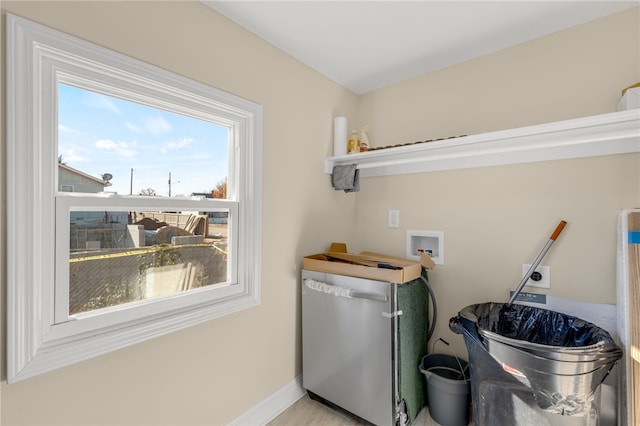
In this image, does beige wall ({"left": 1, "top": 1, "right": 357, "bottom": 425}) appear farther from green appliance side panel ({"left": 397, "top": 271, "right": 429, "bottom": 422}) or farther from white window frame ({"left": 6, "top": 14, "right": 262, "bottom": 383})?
green appliance side panel ({"left": 397, "top": 271, "right": 429, "bottom": 422})

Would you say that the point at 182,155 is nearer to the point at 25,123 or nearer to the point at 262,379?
the point at 25,123

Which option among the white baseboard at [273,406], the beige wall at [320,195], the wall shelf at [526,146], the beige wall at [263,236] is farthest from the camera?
the white baseboard at [273,406]

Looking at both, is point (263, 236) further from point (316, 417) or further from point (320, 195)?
point (316, 417)

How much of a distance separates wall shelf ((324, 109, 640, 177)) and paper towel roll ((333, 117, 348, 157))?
0.30ft

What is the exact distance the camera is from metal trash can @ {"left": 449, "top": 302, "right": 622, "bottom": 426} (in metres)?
1.17

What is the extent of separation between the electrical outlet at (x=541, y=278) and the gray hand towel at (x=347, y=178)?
1.22 metres

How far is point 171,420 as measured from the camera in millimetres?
1358

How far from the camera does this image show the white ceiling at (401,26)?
1.48 meters

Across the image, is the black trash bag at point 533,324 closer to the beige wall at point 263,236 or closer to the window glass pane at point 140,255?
the beige wall at point 263,236

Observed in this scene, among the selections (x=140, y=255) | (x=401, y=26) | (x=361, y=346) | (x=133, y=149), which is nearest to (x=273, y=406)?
(x=361, y=346)

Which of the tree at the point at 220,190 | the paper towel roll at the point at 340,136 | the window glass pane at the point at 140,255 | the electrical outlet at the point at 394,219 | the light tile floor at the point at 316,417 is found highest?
the paper towel roll at the point at 340,136

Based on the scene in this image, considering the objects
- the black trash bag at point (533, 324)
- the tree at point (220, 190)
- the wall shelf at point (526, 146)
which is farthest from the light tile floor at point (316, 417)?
the wall shelf at point (526, 146)

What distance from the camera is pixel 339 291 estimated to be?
172cm

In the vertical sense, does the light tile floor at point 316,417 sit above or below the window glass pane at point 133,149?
below
